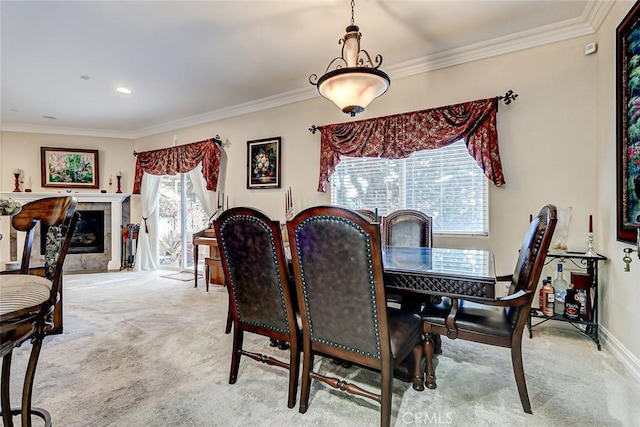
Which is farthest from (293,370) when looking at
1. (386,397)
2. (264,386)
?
(386,397)

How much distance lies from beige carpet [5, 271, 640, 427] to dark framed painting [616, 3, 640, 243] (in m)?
0.96

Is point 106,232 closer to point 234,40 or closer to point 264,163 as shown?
point 264,163

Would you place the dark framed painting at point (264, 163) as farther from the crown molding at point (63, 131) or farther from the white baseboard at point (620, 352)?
the white baseboard at point (620, 352)

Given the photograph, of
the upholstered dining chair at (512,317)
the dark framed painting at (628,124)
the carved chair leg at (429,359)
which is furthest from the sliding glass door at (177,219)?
the dark framed painting at (628,124)

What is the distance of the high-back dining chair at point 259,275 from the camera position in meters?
1.52

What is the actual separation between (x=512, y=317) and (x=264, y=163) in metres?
3.61

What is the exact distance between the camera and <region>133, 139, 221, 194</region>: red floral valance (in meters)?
4.82

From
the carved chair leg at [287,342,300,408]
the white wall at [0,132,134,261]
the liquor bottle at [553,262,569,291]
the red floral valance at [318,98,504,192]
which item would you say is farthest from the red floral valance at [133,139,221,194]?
the liquor bottle at [553,262,569,291]

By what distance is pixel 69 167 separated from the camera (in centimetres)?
576

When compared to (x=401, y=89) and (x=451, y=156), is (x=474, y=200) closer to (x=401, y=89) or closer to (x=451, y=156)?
(x=451, y=156)

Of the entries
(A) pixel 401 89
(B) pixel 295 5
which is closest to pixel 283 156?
(A) pixel 401 89

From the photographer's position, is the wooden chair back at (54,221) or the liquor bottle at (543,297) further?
the liquor bottle at (543,297)

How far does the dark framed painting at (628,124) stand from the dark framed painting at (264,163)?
342 centimetres

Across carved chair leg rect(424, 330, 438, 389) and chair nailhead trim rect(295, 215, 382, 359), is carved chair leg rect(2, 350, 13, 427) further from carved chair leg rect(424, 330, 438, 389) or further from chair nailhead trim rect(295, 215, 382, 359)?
carved chair leg rect(424, 330, 438, 389)
